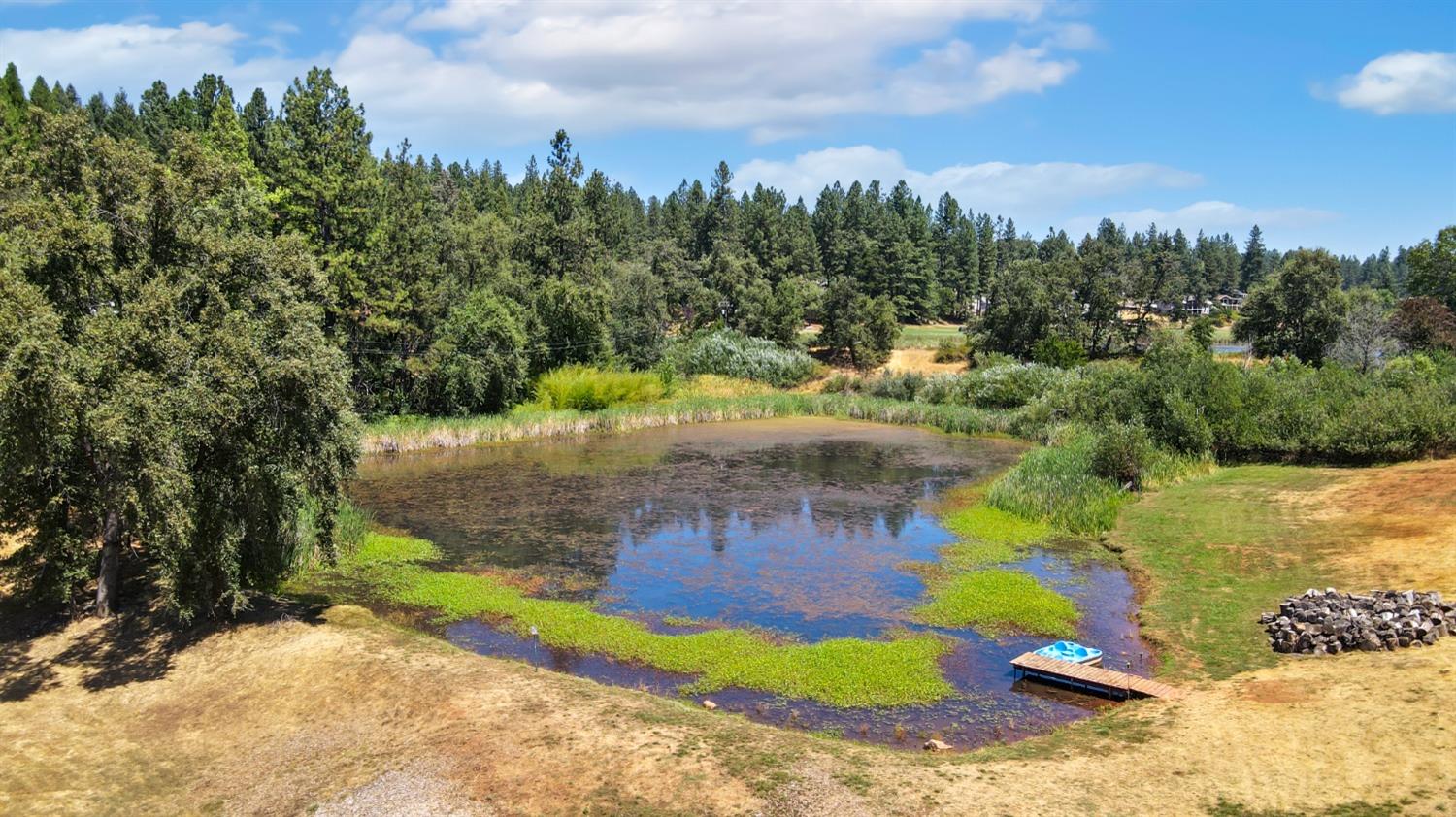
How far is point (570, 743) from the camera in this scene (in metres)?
13.3

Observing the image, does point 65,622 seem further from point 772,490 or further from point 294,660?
point 772,490

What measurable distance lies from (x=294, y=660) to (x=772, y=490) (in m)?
21.9

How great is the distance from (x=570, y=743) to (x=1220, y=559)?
60.2 feet

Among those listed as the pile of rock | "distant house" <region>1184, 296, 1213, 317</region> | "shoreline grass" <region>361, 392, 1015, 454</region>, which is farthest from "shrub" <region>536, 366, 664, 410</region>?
"distant house" <region>1184, 296, 1213, 317</region>

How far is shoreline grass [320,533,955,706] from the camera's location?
17047 mm

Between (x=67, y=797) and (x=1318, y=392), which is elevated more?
(x=1318, y=392)

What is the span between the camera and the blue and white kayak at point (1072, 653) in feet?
58.5

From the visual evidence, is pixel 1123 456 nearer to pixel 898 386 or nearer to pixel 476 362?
pixel 898 386

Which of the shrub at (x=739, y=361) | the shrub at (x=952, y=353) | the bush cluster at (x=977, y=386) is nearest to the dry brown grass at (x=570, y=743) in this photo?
the bush cluster at (x=977, y=386)

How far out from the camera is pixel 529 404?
182 ft

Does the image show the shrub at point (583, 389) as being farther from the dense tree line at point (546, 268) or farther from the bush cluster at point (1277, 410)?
the bush cluster at point (1277, 410)

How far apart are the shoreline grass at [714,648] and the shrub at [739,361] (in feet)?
151

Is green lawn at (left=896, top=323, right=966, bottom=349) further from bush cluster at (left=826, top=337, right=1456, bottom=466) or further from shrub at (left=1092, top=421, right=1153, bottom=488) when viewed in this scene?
shrub at (left=1092, top=421, right=1153, bottom=488)

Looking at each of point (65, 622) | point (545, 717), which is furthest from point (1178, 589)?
point (65, 622)
